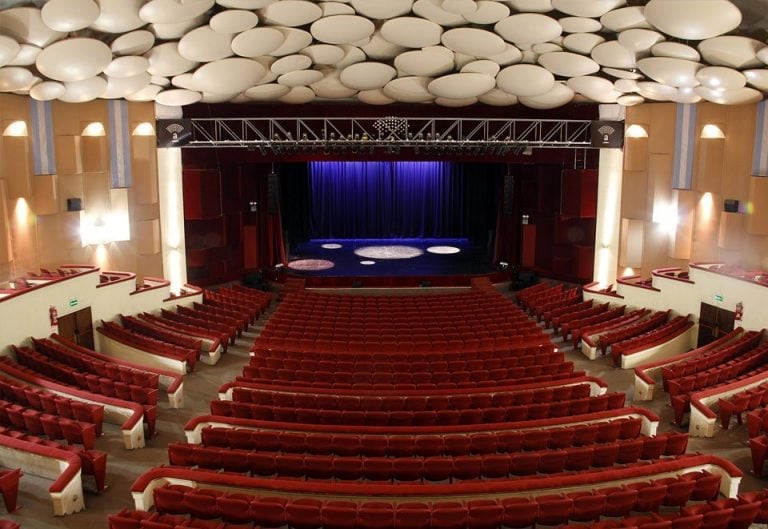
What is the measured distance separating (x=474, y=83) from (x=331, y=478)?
41.3ft

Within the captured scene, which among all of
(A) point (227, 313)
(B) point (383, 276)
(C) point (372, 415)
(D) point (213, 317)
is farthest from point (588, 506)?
(B) point (383, 276)

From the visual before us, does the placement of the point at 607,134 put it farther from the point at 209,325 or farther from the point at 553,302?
the point at 209,325

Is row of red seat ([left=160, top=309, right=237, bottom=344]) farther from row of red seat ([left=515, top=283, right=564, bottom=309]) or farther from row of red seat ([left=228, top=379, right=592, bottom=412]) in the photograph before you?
row of red seat ([left=515, top=283, right=564, bottom=309])

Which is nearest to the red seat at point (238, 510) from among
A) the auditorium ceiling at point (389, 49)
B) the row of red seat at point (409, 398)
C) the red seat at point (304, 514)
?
the red seat at point (304, 514)

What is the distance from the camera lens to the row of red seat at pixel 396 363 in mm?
12359

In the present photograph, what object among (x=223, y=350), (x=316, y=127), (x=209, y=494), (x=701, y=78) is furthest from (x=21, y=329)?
(x=701, y=78)

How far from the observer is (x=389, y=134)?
69.2 feet

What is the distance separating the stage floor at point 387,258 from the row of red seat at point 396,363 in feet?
30.9

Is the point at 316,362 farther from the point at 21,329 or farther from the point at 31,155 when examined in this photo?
the point at 31,155

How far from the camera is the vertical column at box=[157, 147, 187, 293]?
19547 millimetres

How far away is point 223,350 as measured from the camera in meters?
15.0

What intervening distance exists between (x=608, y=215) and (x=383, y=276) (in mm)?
7328

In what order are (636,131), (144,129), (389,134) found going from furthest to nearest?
1. (389,134)
2. (636,131)
3. (144,129)

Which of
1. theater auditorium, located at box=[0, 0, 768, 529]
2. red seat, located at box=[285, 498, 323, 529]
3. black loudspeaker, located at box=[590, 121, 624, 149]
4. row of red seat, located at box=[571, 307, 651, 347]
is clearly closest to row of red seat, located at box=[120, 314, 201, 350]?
theater auditorium, located at box=[0, 0, 768, 529]
